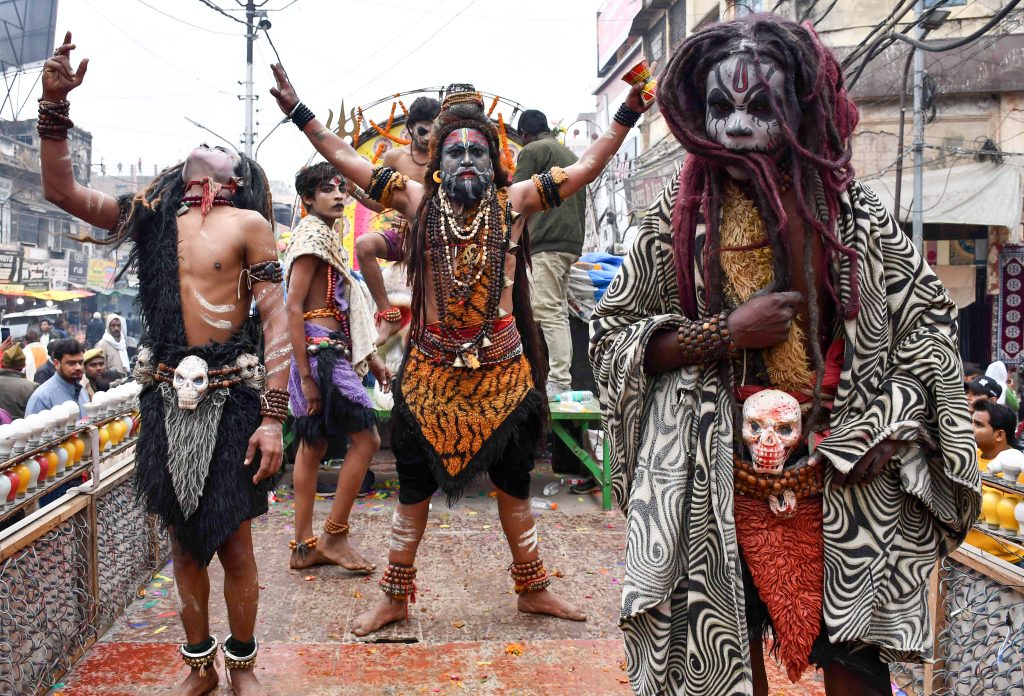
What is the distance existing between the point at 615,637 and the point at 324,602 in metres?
1.51

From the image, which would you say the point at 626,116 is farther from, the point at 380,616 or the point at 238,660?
the point at 238,660

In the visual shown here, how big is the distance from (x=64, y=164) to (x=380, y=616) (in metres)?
2.34

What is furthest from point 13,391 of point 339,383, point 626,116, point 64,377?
point 626,116

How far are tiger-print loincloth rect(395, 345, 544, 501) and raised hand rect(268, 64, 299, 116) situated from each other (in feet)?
4.16

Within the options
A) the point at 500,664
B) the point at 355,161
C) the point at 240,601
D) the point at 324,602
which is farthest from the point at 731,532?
the point at 324,602

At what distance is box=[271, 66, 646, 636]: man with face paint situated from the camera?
3832 millimetres

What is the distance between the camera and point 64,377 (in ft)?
22.6

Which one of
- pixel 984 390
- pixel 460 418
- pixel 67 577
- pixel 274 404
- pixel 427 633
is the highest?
pixel 274 404

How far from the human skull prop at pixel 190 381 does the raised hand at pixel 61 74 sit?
102 cm

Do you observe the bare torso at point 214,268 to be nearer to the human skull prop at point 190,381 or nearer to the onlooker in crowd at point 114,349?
the human skull prop at point 190,381

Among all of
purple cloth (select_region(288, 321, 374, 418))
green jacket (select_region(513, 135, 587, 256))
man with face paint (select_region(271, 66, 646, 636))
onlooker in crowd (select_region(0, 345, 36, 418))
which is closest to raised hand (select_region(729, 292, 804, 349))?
man with face paint (select_region(271, 66, 646, 636))

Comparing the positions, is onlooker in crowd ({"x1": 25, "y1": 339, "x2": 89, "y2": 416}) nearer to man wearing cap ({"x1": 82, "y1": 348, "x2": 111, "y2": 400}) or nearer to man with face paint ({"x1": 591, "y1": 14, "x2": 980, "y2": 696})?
man wearing cap ({"x1": 82, "y1": 348, "x2": 111, "y2": 400})

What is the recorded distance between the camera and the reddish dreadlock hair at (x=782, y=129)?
2182 mm

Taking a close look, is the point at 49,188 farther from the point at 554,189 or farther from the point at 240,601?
the point at 554,189
